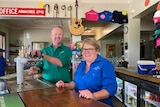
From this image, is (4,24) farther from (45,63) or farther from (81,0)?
(45,63)

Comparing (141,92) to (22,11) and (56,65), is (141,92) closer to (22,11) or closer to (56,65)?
(56,65)

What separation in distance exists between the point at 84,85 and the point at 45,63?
834 mm

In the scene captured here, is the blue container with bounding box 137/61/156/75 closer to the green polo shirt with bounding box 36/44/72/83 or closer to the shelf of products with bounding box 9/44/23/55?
the green polo shirt with bounding box 36/44/72/83

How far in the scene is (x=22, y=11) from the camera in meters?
A: 5.36

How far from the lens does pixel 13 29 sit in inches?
423

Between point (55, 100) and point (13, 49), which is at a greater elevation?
point (13, 49)

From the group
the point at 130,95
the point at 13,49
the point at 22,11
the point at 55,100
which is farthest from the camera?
the point at 13,49

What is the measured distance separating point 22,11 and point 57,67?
335cm

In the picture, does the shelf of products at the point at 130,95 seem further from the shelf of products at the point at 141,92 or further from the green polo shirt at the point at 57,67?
the green polo shirt at the point at 57,67

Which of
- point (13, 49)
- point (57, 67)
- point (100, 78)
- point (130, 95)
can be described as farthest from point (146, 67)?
point (13, 49)

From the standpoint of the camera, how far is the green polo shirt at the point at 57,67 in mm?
2496

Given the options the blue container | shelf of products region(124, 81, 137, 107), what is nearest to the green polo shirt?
the blue container

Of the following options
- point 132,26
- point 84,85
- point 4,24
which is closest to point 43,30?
point 4,24

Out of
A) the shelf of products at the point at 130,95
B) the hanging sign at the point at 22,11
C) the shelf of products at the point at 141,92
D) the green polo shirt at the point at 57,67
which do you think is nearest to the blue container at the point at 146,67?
the shelf of products at the point at 141,92
